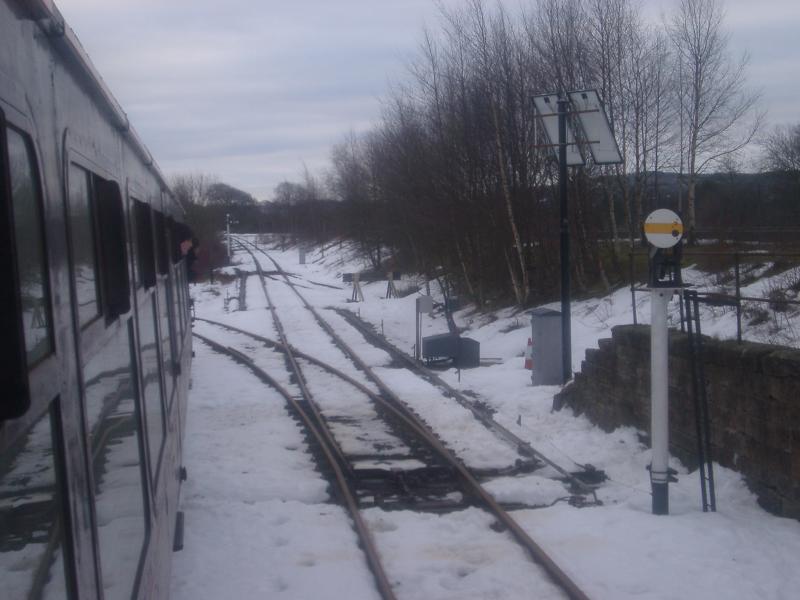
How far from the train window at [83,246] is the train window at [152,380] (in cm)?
131

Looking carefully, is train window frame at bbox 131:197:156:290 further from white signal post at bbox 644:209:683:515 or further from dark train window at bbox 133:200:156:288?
white signal post at bbox 644:209:683:515

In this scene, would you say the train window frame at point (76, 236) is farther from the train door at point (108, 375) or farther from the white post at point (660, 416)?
the white post at point (660, 416)

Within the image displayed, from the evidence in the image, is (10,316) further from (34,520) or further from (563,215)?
(563,215)

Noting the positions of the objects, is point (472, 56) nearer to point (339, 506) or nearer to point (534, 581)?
point (339, 506)

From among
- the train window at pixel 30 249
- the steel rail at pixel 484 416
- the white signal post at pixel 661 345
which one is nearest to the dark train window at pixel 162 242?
the white signal post at pixel 661 345

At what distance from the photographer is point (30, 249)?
5.98 feet

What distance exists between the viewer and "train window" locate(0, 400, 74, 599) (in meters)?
1.52

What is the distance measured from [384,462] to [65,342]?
774 centimetres

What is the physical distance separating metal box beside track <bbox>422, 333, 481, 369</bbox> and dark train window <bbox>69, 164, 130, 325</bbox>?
511 inches

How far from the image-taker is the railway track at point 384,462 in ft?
23.3

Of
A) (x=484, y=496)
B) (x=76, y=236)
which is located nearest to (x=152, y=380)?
(x=76, y=236)

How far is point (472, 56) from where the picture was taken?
2394cm

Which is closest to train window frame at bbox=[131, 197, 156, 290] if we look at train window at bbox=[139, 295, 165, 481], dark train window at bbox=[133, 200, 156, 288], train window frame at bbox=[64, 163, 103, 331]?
dark train window at bbox=[133, 200, 156, 288]

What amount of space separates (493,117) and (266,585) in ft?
59.8
